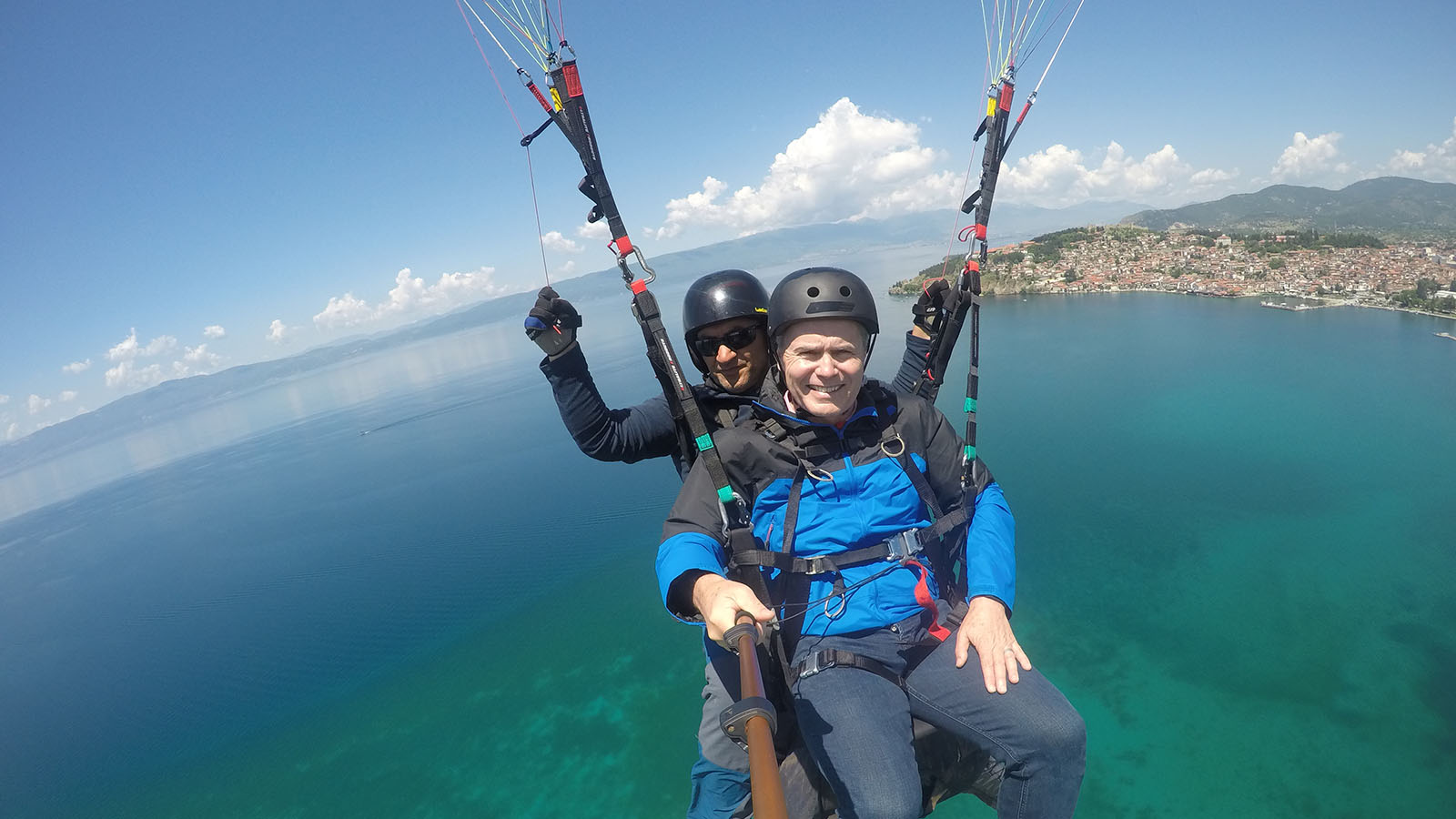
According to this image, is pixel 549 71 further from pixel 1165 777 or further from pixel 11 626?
pixel 11 626

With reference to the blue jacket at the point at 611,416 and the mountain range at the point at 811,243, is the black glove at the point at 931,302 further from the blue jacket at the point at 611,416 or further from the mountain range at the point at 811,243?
the mountain range at the point at 811,243

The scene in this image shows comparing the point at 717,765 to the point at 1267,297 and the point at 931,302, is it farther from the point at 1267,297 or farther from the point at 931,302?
the point at 1267,297

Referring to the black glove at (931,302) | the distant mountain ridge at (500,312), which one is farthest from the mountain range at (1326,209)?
the black glove at (931,302)

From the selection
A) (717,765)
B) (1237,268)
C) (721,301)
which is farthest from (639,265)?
(1237,268)

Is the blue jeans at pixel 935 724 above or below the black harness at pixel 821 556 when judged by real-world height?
below

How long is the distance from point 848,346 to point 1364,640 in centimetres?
→ 1465

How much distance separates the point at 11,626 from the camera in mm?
22344

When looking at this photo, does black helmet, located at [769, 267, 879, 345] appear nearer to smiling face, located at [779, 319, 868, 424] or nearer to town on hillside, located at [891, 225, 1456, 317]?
smiling face, located at [779, 319, 868, 424]

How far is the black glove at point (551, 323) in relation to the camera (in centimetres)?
253

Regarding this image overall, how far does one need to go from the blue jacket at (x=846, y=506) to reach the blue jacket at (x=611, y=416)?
382 mm

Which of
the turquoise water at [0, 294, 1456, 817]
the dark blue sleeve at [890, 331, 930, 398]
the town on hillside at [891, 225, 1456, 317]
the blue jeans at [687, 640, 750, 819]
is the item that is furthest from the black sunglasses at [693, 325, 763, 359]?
the town on hillside at [891, 225, 1456, 317]

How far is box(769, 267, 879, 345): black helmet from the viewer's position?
2.14 m

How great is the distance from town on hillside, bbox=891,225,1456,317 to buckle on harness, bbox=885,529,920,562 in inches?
1099

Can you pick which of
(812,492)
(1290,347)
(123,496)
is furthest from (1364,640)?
(123,496)
